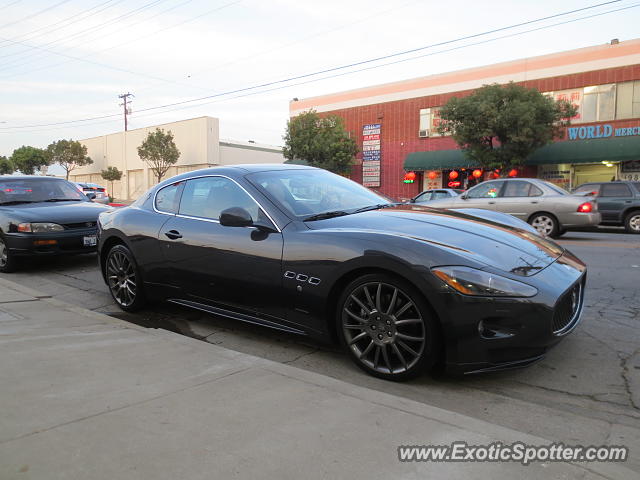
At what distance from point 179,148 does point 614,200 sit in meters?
40.9

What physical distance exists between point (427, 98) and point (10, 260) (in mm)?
26561

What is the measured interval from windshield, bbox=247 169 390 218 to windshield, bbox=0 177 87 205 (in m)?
5.82

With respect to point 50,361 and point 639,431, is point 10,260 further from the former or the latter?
point 639,431

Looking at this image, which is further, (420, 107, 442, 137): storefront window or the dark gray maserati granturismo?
(420, 107, 442, 137): storefront window

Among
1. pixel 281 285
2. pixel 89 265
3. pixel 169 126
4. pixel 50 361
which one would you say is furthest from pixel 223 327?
pixel 169 126

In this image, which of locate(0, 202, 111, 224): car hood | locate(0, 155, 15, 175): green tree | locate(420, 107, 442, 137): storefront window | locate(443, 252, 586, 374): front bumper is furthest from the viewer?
locate(0, 155, 15, 175): green tree

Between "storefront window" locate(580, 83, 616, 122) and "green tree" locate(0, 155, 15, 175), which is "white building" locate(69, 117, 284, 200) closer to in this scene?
"green tree" locate(0, 155, 15, 175)

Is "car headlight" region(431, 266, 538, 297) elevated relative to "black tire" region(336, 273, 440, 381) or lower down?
elevated

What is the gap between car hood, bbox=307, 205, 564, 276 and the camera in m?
3.14

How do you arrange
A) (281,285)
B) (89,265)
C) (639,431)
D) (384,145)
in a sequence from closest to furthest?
(639,431) → (281,285) → (89,265) → (384,145)

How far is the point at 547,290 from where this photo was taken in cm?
298

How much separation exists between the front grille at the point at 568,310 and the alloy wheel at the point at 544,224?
8374 mm

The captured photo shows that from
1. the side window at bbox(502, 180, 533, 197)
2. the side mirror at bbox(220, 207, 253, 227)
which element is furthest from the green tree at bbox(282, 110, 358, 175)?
the side mirror at bbox(220, 207, 253, 227)

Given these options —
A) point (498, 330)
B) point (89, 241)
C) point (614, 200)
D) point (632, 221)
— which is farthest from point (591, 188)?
point (498, 330)
